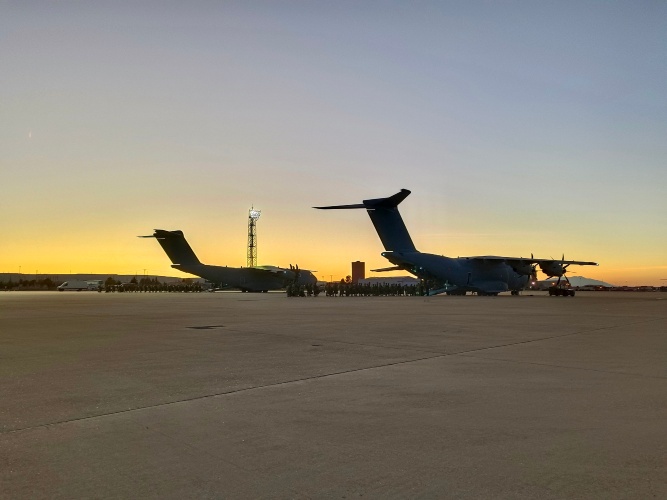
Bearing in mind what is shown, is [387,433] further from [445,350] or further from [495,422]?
[445,350]

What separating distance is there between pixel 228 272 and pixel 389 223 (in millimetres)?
26950

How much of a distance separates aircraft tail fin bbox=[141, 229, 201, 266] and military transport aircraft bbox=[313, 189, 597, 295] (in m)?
22.6

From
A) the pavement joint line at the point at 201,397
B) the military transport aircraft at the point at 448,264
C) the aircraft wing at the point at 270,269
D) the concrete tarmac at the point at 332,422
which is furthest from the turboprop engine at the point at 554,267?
the pavement joint line at the point at 201,397

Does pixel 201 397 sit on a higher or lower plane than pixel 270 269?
lower

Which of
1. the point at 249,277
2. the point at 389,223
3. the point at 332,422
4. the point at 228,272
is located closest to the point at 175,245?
the point at 228,272

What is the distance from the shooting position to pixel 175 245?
57531 mm

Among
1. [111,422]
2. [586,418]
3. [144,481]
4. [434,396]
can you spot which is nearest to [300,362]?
[434,396]

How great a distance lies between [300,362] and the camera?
28.6 feet

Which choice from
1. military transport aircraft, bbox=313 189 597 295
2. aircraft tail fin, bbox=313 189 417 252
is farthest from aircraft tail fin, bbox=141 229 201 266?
aircraft tail fin, bbox=313 189 417 252

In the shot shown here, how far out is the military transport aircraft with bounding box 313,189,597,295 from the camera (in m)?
43.6

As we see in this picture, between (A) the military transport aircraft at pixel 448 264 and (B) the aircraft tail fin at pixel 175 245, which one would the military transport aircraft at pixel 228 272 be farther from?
(A) the military transport aircraft at pixel 448 264

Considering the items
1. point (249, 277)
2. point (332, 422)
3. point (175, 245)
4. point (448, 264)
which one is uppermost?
point (175, 245)

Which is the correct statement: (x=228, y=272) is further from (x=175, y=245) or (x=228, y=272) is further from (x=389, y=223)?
(x=389, y=223)

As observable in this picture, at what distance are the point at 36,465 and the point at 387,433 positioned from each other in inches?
110
